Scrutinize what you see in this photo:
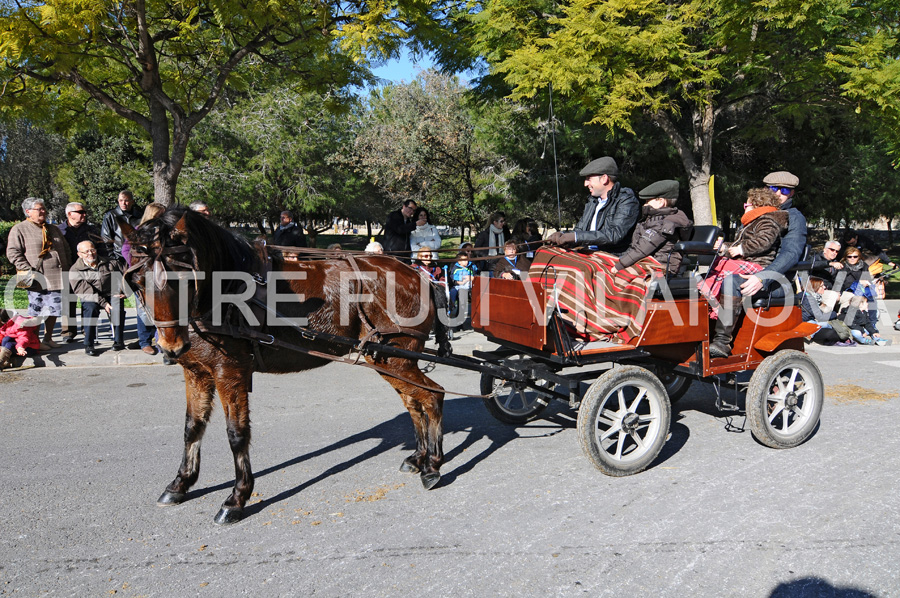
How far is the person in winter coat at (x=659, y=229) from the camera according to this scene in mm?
4992

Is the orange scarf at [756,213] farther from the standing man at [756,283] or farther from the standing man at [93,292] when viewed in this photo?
the standing man at [93,292]

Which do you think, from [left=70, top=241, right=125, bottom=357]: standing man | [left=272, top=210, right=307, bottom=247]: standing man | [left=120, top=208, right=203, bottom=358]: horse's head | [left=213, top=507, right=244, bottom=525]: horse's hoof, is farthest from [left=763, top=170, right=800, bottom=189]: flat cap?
[left=70, top=241, right=125, bottom=357]: standing man

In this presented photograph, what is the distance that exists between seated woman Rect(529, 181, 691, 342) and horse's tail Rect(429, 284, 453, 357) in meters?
0.73

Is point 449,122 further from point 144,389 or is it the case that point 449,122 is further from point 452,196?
point 144,389

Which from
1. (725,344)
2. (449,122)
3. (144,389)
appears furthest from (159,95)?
(449,122)

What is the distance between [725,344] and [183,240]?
412 cm

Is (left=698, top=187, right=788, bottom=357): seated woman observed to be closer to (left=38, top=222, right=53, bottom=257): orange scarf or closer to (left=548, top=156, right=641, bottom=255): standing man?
(left=548, top=156, right=641, bottom=255): standing man

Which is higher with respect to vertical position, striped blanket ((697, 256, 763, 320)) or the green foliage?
the green foliage

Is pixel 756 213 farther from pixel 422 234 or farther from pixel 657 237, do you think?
pixel 422 234

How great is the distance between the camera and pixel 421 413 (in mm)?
4840

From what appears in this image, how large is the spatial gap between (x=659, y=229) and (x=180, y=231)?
11.5ft

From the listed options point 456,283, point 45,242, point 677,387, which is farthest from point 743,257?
point 45,242

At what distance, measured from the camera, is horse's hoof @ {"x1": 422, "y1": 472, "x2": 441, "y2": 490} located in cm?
445

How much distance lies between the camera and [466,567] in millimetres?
3389
